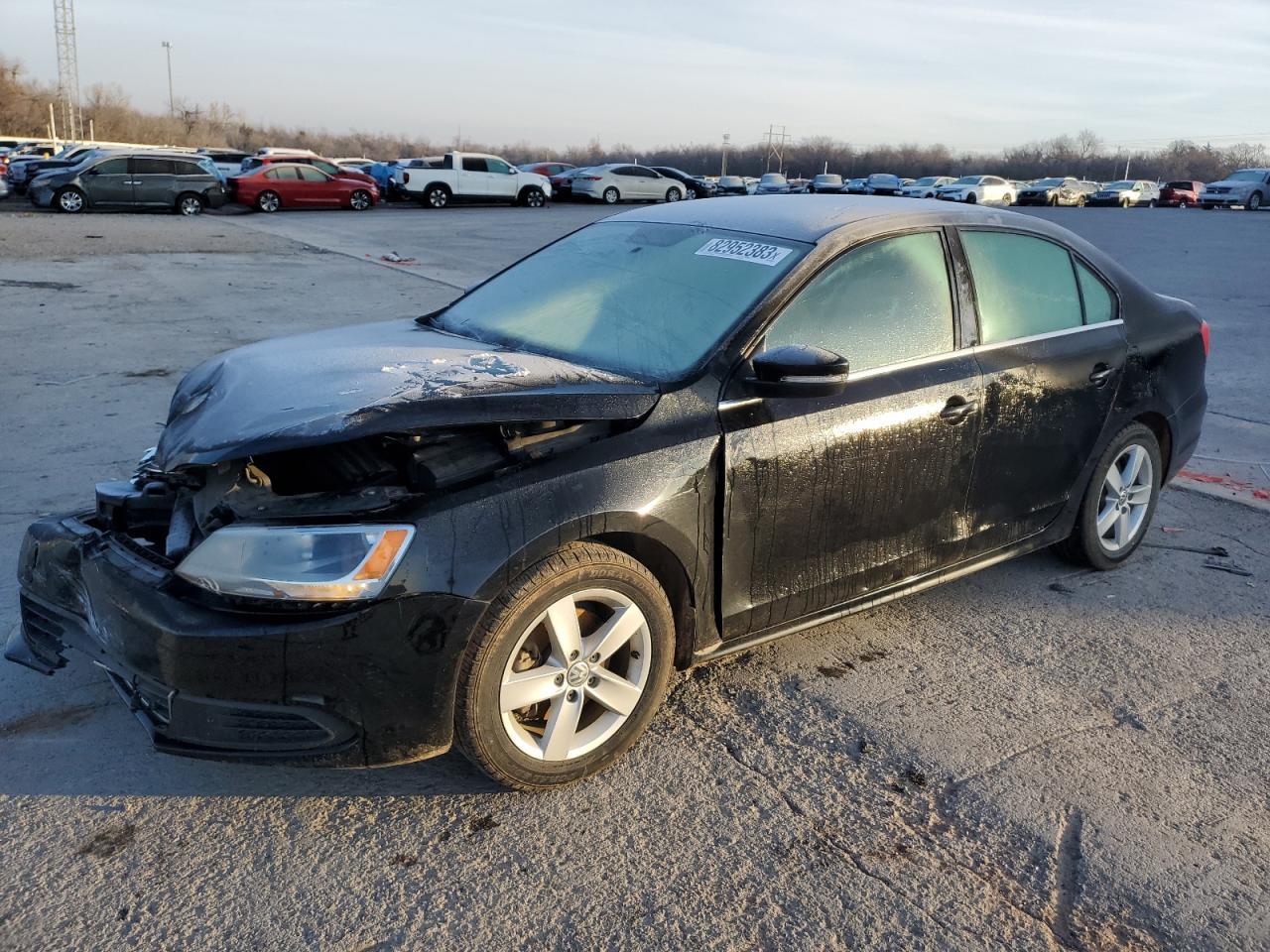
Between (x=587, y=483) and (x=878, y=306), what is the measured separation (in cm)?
140

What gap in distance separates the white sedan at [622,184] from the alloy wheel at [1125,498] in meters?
32.4

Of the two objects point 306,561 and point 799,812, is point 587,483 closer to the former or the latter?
point 306,561

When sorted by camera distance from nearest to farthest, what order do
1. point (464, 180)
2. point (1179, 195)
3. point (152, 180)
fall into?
point (152, 180) < point (464, 180) < point (1179, 195)

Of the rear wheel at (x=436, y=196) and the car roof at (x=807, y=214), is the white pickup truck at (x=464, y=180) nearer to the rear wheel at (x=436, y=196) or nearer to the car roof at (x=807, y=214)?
the rear wheel at (x=436, y=196)

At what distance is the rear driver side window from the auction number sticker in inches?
Answer: 33.5

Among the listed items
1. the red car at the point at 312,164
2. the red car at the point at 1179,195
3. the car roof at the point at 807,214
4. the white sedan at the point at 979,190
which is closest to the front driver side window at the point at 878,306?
the car roof at the point at 807,214

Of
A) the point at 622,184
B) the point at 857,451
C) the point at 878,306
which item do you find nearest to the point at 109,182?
the point at 622,184

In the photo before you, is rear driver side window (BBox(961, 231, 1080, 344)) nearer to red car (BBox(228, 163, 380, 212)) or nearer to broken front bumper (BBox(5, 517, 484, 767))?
broken front bumper (BBox(5, 517, 484, 767))

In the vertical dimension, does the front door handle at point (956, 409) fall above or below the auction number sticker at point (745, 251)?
below

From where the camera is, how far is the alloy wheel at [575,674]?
2797mm

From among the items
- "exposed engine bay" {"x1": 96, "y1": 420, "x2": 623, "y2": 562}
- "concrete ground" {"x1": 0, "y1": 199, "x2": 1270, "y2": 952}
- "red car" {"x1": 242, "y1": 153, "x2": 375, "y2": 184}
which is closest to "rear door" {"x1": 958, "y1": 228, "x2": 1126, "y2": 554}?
"concrete ground" {"x1": 0, "y1": 199, "x2": 1270, "y2": 952}

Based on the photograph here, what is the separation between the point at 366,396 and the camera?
2875mm

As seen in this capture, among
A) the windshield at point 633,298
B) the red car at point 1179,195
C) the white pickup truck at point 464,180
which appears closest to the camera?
the windshield at point 633,298

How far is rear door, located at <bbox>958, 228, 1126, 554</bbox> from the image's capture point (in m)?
3.81
